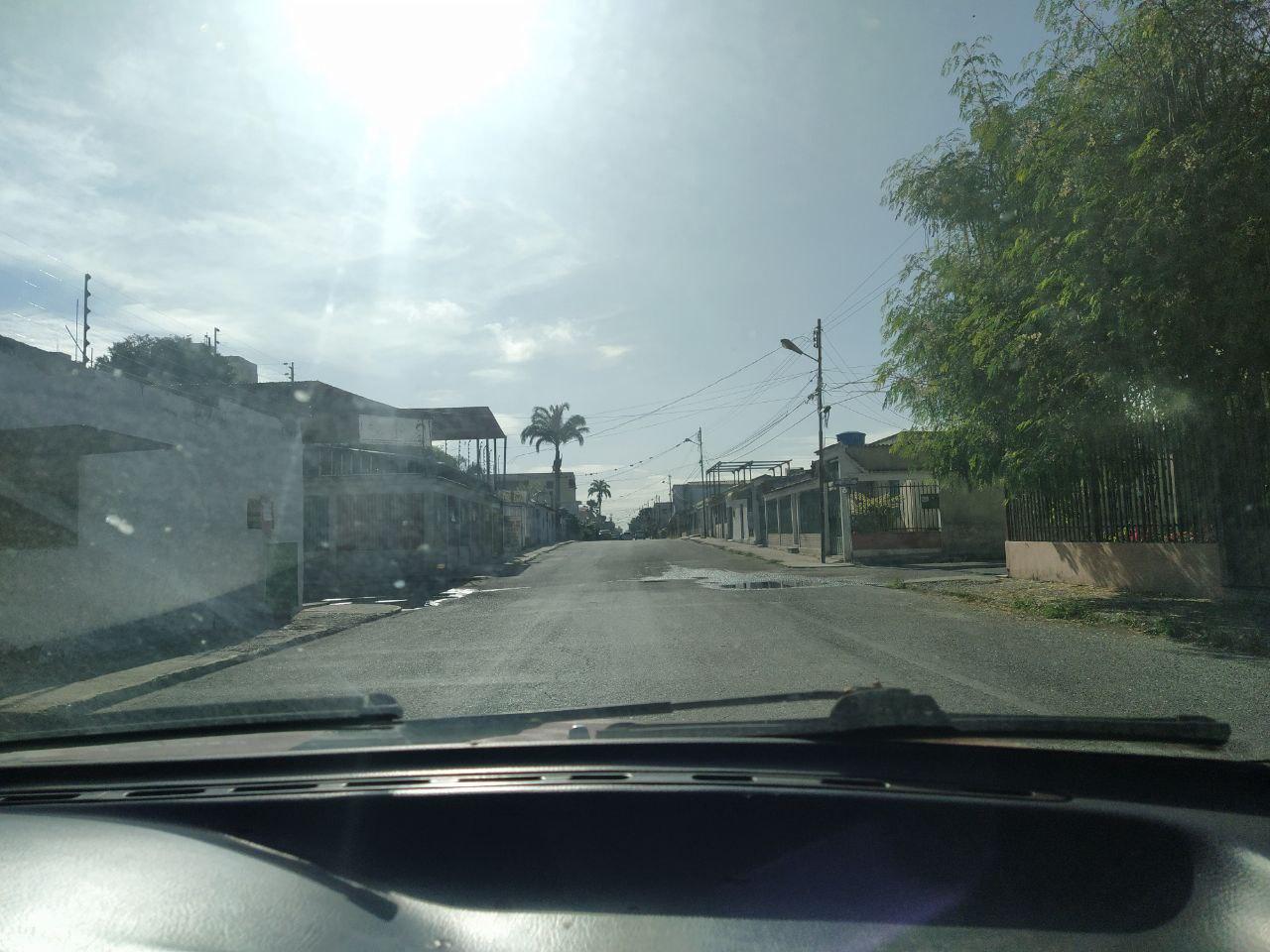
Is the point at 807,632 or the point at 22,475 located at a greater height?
the point at 22,475

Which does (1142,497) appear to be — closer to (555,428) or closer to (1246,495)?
(1246,495)

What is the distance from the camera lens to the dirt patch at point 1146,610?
31.3 ft

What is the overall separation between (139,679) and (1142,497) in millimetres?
13423

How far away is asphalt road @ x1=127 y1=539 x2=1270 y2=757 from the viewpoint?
6.85 meters

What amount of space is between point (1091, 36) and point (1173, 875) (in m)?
10.6

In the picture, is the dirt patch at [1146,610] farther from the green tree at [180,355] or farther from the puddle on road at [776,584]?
the green tree at [180,355]

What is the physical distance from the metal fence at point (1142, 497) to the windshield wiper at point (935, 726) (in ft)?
36.4

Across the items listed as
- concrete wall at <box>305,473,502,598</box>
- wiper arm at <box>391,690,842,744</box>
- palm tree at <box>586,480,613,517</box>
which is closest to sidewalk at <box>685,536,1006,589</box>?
concrete wall at <box>305,473,502,598</box>

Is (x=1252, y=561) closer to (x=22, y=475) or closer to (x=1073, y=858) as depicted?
(x=1073, y=858)

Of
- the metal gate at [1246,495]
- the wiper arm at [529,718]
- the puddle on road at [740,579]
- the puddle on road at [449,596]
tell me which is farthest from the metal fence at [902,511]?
the wiper arm at [529,718]

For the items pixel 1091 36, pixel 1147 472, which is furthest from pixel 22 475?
pixel 1147 472

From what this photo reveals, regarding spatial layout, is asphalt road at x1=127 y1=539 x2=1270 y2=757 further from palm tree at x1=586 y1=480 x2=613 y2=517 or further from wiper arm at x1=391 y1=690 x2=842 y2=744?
palm tree at x1=586 y1=480 x2=613 y2=517

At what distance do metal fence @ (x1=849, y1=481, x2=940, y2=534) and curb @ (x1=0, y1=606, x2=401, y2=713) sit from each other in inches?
876

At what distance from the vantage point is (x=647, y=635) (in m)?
11.1
